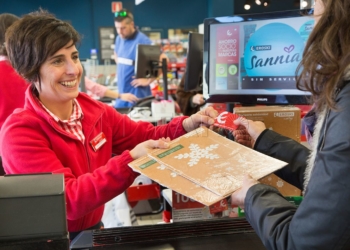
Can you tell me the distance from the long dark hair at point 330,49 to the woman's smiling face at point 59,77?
101cm

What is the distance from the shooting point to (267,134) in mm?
1420

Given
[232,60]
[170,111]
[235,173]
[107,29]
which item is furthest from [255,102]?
[107,29]

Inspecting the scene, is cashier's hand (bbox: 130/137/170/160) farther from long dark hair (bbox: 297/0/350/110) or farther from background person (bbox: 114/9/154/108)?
background person (bbox: 114/9/154/108)

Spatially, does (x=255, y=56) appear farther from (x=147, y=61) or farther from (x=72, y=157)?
(x=147, y=61)

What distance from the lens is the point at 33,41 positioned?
1.45 m

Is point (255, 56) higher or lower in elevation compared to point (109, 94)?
higher

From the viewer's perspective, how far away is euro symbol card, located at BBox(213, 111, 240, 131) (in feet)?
4.88

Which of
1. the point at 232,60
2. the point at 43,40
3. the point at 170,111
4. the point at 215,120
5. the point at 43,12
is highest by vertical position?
the point at 43,12

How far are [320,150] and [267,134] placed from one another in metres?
0.58

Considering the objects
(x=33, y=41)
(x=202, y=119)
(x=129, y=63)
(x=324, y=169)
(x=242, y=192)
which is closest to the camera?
(x=324, y=169)

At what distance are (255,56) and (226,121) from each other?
0.39 m

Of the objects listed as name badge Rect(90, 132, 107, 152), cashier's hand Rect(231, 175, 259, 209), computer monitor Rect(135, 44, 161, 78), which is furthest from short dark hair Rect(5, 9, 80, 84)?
computer monitor Rect(135, 44, 161, 78)

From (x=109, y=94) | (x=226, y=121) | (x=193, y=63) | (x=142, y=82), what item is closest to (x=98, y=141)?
(x=226, y=121)

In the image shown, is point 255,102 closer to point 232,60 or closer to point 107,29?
point 232,60
